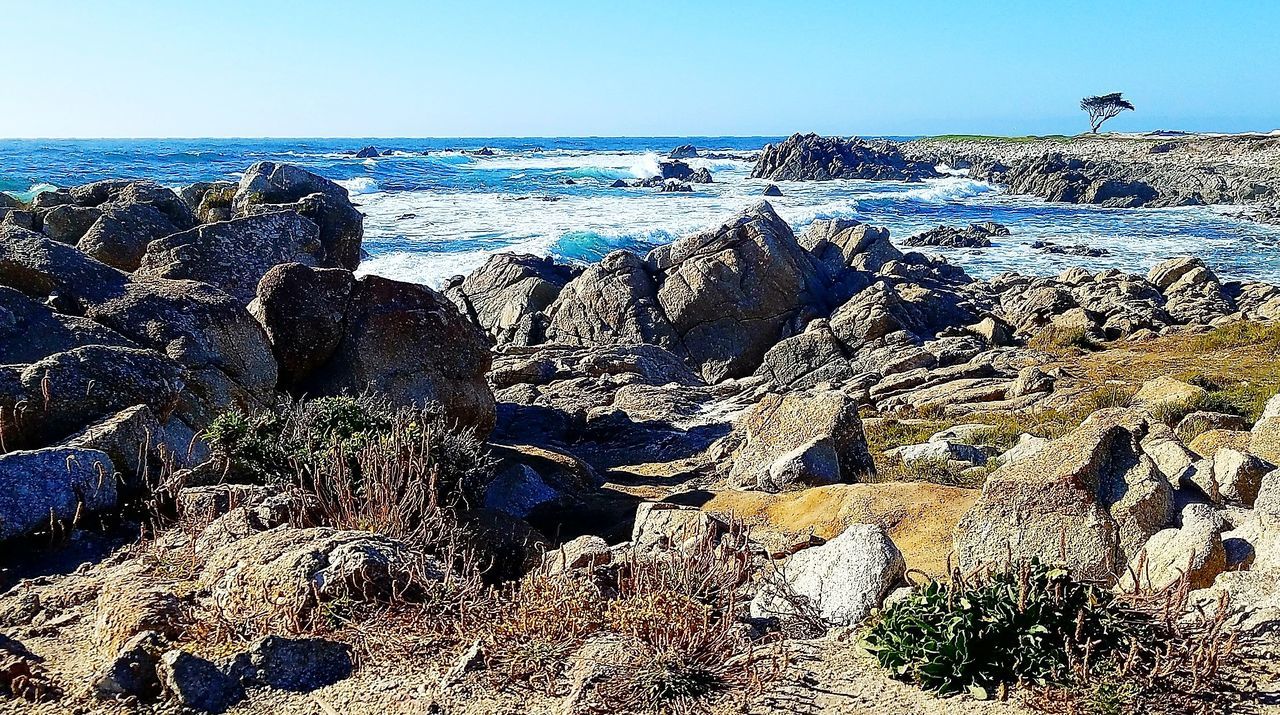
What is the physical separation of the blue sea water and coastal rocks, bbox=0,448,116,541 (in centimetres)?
2944

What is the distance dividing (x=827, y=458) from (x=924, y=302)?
1835 cm

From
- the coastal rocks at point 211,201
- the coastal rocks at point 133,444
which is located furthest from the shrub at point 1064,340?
the coastal rocks at point 133,444

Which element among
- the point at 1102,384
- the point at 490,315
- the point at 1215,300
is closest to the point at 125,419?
the point at 1102,384

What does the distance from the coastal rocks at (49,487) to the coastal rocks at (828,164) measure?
94063 mm

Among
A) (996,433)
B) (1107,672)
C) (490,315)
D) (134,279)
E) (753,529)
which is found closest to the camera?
(1107,672)

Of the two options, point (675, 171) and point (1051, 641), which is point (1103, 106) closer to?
point (675, 171)

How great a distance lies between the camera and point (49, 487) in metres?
6.21

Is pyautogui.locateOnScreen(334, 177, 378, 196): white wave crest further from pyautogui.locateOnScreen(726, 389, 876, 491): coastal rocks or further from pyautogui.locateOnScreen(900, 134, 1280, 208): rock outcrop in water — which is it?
pyautogui.locateOnScreen(726, 389, 876, 491): coastal rocks

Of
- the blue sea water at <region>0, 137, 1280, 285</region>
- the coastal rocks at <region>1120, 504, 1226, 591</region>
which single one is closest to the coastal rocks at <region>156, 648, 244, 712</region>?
the coastal rocks at <region>1120, 504, 1226, 591</region>

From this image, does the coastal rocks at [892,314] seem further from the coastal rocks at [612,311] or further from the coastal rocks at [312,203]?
the coastal rocks at [312,203]

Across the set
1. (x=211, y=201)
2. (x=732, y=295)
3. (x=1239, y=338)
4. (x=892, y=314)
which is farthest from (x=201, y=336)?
(x=1239, y=338)

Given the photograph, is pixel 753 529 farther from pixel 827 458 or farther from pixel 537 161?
pixel 537 161

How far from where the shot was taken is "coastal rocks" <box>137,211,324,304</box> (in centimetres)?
1292

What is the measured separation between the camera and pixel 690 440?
1633cm
